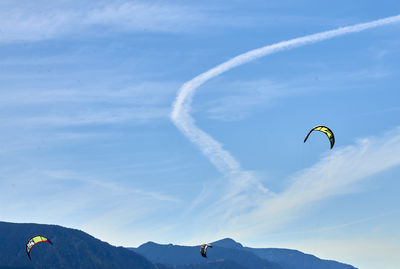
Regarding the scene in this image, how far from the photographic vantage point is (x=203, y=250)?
8331 centimetres

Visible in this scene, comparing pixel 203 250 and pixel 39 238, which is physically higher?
pixel 203 250

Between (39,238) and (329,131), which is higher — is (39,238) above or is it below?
below

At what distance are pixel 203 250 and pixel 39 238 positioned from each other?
27.0 metres

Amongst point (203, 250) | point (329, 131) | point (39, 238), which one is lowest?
point (39, 238)

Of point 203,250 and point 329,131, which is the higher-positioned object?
point 329,131

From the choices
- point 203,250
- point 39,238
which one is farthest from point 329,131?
point 39,238

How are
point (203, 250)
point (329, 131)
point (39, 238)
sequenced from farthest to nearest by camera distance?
point (203, 250) < point (39, 238) < point (329, 131)

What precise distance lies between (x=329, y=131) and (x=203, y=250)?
35.9 meters

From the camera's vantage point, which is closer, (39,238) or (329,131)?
(329,131)

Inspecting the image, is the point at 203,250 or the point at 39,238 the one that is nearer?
the point at 39,238

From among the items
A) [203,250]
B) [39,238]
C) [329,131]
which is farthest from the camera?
[203,250]

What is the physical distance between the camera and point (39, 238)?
69125mm

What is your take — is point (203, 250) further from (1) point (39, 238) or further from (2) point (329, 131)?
(2) point (329, 131)

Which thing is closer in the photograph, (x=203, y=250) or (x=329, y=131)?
(x=329, y=131)
